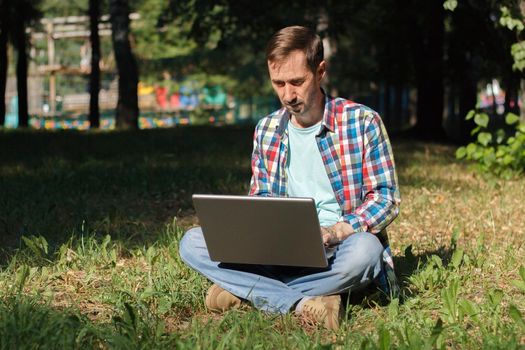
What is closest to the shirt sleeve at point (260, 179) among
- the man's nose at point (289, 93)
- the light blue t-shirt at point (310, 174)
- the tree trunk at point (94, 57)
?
the light blue t-shirt at point (310, 174)

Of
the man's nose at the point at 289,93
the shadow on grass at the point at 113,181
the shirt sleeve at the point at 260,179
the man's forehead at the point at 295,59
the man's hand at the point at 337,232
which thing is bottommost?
the shadow on grass at the point at 113,181

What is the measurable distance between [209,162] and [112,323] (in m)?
7.58

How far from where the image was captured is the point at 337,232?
4.48 metres

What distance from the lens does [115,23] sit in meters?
20.0

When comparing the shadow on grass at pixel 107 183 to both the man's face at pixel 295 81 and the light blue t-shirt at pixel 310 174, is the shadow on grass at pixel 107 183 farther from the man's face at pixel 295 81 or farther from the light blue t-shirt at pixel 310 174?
the man's face at pixel 295 81

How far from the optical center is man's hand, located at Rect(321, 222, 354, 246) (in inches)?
174

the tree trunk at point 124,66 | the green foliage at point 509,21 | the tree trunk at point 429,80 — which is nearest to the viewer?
the green foliage at point 509,21

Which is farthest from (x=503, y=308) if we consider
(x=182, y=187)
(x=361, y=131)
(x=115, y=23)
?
(x=115, y=23)

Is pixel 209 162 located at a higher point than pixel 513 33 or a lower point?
lower

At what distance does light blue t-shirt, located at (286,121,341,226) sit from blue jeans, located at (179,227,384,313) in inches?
11.5

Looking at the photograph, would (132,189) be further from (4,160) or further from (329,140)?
(329,140)

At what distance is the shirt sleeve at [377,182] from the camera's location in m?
4.54

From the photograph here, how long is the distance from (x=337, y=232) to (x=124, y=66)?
16.9m

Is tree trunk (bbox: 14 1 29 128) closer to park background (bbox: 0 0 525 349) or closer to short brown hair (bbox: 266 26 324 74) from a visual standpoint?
park background (bbox: 0 0 525 349)
